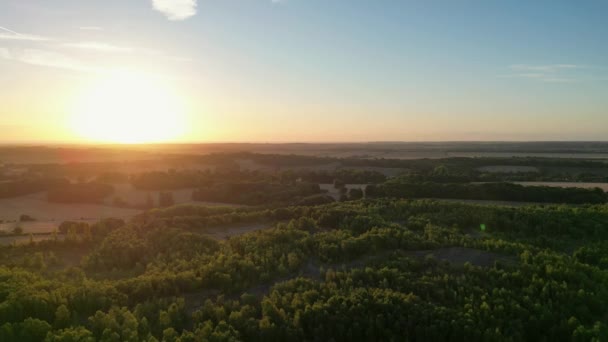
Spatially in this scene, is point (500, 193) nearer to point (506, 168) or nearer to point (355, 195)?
point (355, 195)

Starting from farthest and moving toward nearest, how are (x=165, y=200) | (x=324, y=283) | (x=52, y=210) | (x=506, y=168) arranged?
(x=506, y=168), (x=165, y=200), (x=52, y=210), (x=324, y=283)

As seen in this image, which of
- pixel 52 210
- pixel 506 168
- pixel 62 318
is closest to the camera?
pixel 62 318

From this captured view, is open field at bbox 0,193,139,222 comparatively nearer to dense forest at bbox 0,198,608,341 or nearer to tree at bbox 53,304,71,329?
dense forest at bbox 0,198,608,341

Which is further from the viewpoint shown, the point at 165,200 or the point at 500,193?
the point at 165,200

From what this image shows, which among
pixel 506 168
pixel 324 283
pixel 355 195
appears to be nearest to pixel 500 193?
pixel 355 195

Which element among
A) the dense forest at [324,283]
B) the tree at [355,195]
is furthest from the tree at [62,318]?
the tree at [355,195]

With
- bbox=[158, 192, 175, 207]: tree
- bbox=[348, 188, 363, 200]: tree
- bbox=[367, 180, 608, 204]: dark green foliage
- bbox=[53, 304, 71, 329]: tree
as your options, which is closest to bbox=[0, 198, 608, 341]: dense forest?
bbox=[53, 304, 71, 329]: tree

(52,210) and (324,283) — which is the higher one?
(324,283)

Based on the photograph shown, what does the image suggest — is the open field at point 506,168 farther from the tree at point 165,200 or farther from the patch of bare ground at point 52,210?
the patch of bare ground at point 52,210
